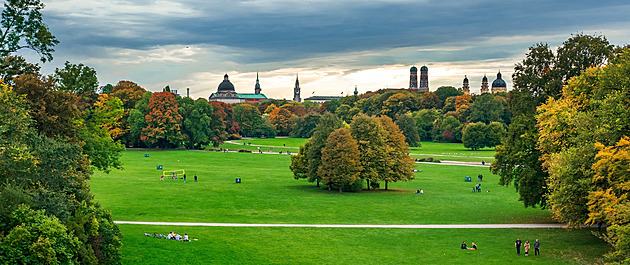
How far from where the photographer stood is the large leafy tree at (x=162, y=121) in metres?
101

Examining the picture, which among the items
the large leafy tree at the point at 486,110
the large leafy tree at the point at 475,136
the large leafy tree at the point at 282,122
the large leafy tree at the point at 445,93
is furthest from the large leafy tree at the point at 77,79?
the large leafy tree at the point at 445,93

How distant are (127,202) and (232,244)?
15.4m

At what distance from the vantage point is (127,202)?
42.5 metres

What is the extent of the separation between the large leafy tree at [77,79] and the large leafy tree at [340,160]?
23127 millimetres

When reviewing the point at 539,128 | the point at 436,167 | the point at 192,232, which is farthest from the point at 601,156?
the point at 436,167

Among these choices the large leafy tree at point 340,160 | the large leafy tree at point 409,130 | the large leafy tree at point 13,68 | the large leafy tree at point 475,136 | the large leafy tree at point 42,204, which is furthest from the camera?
the large leafy tree at point 409,130

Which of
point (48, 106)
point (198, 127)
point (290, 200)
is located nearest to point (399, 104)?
point (198, 127)

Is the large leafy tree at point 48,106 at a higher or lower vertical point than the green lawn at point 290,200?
higher

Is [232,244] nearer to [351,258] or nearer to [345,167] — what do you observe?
[351,258]

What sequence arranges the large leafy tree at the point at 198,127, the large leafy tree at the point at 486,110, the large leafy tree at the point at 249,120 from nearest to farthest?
the large leafy tree at the point at 198,127 → the large leafy tree at the point at 486,110 → the large leafy tree at the point at 249,120

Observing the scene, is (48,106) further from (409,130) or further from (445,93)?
(445,93)

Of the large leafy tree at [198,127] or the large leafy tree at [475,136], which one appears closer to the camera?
the large leafy tree at [198,127]

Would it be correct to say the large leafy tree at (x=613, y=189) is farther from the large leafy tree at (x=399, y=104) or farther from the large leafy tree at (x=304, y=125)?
the large leafy tree at (x=399, y=104)

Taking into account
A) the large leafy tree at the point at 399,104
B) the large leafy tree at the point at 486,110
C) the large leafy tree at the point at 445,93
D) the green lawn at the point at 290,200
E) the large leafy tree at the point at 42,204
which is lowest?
the green lawn at the point at 290,200
